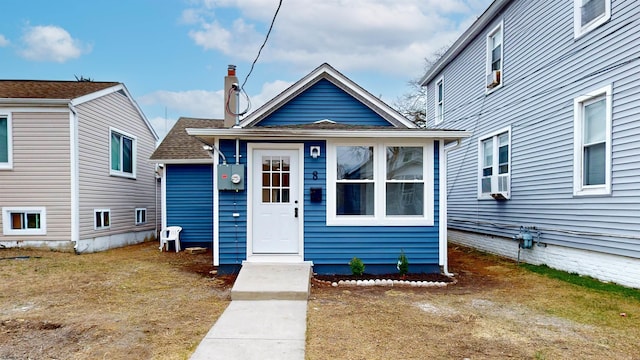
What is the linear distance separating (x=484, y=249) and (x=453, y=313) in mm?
6044

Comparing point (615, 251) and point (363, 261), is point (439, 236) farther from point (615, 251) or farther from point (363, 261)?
point (615, 251)

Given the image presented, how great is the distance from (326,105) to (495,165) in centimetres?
446

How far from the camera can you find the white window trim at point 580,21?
6.11 metres

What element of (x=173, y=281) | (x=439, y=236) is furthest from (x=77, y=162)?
(x=439, y=236)

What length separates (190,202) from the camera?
10.3 metres

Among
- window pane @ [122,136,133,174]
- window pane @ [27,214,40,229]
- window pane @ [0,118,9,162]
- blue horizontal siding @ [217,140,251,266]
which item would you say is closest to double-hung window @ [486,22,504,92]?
blue horizontal siding @ [217,140,251,266]

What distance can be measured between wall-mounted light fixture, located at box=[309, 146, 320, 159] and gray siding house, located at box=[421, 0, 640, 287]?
14.3 ft

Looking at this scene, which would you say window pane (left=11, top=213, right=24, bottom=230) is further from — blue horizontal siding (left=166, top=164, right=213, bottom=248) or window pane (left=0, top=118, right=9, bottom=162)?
blue horizontal siding (left=166, top=164, right=213, bottom=248)

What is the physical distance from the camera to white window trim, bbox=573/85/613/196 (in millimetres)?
6023

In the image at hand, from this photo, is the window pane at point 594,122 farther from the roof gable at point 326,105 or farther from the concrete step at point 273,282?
the concrete step at point 273,282

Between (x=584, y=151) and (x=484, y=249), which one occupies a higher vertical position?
(x=584, y=151)

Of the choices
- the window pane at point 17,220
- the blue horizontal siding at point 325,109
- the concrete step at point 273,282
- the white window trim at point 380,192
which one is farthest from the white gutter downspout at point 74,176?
the white window trim at point 380,192

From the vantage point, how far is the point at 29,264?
24.8 ft

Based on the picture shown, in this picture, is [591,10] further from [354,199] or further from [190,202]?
[190,202]
